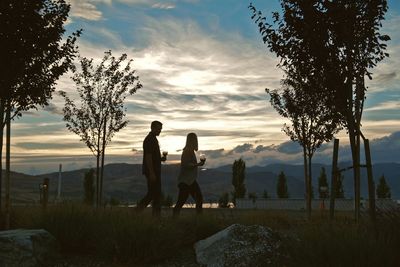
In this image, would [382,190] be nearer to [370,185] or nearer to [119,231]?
[370,185]

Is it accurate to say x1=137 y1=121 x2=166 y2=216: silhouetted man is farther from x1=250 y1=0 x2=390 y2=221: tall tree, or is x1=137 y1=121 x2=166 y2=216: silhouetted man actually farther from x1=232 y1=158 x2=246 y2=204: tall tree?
x1=232 y1=158 x2=246 y2=204: tall tree

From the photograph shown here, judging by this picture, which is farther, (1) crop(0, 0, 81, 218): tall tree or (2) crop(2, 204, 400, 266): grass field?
(1) crop(0, 0, 81, 218): tall tree

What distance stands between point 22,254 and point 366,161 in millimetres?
5463

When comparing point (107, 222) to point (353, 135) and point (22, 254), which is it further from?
point (353, 135)

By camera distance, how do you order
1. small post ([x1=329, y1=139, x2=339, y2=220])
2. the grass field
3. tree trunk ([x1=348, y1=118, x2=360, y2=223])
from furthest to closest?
1. small post ([x1=329, y1=139, x2=339, y2=220])
2. tree trunk ([x1=348, y1=118, x2=360, y2=223])
3. the grass field

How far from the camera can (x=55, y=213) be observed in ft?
28.8

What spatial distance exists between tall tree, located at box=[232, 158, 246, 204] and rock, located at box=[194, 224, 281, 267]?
139 feet

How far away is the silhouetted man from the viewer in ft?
32.9

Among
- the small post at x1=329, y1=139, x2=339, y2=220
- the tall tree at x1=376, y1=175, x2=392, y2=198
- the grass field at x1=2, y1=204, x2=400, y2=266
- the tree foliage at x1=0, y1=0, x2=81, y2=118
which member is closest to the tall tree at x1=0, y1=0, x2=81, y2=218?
the tree foliage at x1=0, y1=0, x2=81, y2=118

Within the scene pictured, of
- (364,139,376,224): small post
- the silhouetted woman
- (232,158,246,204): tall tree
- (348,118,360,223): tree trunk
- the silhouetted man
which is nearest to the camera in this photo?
(364,139,376,224): small post

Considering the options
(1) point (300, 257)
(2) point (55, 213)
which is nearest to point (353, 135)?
(1) point (300, 257)

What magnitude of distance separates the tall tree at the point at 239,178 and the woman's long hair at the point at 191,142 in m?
39.2

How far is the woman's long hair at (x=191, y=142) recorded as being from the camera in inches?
437

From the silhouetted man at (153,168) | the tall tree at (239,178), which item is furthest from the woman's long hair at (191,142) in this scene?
the tall tree at (239,178)
